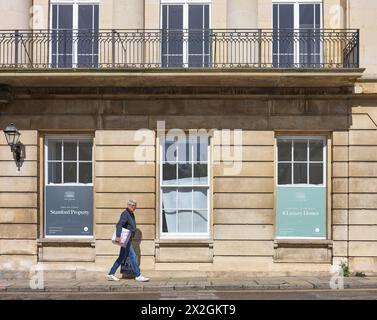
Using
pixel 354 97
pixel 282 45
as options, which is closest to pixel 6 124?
pixel 282 45

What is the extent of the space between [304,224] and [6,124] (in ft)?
26.8

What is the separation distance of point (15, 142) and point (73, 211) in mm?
2324

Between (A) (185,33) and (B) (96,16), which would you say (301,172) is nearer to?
(A) (185,33)

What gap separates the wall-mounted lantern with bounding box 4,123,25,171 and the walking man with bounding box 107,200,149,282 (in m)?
3.30

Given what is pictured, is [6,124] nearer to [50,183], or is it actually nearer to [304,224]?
[50,183]

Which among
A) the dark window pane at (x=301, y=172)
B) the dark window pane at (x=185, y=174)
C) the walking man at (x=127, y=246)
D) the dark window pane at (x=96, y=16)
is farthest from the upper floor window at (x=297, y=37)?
the walking man at (x=127, y=246)

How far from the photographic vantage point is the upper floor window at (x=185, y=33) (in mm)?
17969

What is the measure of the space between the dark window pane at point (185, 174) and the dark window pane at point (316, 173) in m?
3.15

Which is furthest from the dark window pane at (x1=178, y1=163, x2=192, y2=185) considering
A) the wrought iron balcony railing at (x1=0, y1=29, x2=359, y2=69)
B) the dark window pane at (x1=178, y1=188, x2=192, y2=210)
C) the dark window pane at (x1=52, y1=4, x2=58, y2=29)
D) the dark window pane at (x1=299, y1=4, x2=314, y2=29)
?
the dark window pane at (x1=52, y1=4, x2=58, y2=29)

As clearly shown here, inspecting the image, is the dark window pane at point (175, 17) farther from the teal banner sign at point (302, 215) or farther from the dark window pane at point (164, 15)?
the teal banner sign at point (302, 215)

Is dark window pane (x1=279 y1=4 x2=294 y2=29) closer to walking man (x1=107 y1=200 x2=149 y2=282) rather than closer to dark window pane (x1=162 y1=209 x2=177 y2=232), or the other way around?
dark window pane (x1=162 y1=209 x2=177 y2=232)

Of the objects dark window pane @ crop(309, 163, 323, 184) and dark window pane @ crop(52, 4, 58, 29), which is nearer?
dark window pane @ crop(309, 163, 323, 184)

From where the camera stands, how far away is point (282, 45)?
58.9 feet

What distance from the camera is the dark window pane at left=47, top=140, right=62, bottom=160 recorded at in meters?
18.0
